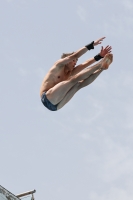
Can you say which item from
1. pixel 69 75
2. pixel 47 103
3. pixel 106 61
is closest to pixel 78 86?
pixel 69 75

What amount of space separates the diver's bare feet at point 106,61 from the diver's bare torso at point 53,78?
1.29m

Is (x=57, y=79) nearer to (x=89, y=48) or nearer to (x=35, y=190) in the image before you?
(x=89, y=48)

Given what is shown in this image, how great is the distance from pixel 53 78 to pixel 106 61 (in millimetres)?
1580

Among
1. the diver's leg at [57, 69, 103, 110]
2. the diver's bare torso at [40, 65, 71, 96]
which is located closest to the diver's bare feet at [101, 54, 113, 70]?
the diver's leg at [57, 69, 103, 110]

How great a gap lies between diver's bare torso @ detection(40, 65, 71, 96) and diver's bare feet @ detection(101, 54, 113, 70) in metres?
1.29

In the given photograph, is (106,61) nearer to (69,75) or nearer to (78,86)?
(78,86)

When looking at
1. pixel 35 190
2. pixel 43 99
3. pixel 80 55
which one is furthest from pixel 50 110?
pixel 35 190

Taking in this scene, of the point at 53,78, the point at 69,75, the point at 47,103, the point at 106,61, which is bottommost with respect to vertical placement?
the point at 47,103

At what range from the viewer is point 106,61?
19.9 m

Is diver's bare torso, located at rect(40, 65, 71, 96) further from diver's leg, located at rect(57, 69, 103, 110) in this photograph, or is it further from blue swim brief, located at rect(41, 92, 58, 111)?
diver's leg, located at rect(57, 69, 103, 110)

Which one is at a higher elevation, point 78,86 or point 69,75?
point 69,75

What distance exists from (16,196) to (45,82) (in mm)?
5428

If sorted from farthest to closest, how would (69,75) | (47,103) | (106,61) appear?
1. (69,75)
2. (47,103)
3. (106,61)

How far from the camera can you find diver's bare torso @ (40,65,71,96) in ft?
67.5
